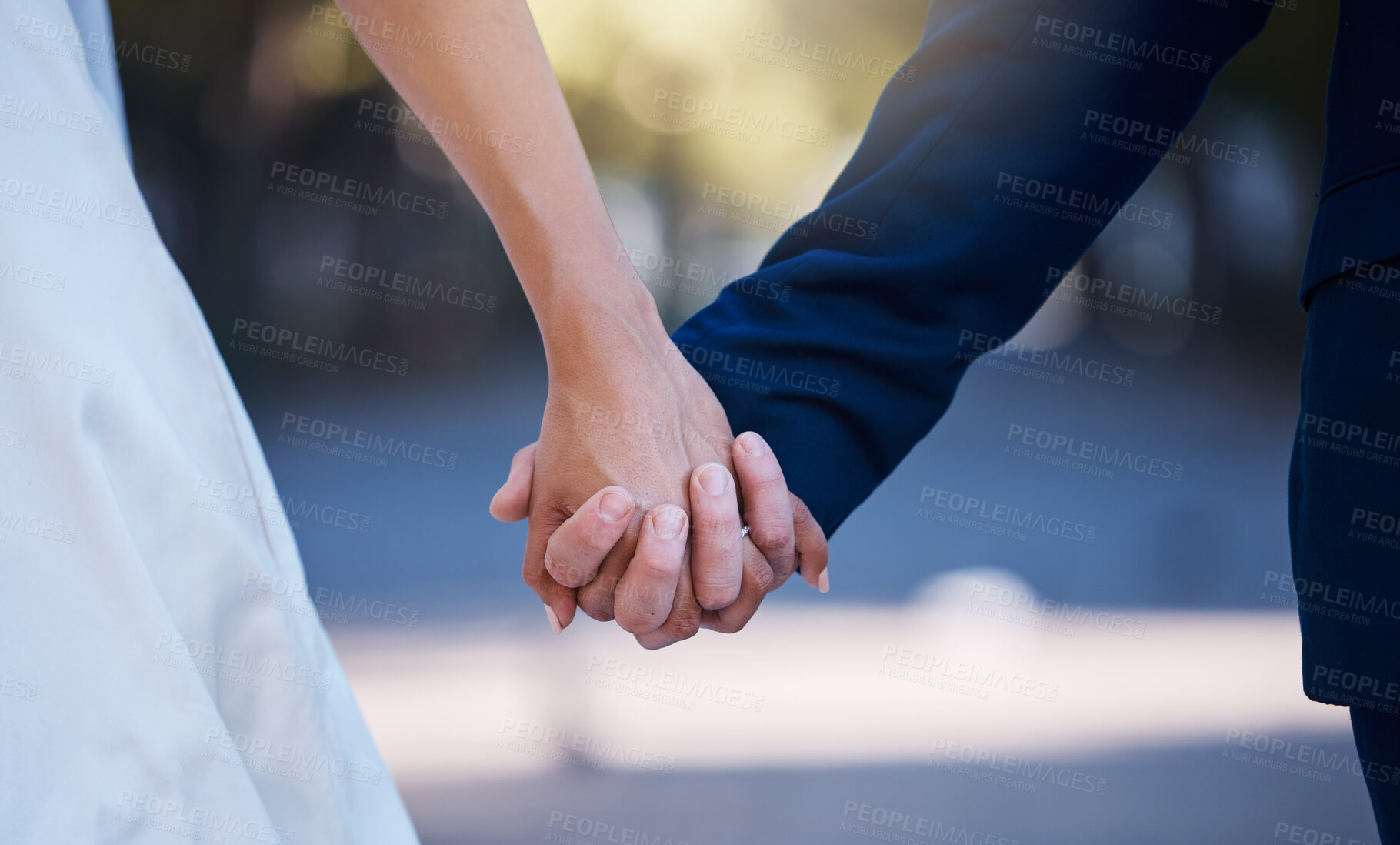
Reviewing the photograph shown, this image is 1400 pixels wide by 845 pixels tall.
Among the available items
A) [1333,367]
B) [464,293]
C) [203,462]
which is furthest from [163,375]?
[464,293]

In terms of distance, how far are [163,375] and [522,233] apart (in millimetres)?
502

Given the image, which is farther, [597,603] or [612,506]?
[597,603]

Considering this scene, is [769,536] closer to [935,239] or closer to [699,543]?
[699,543]

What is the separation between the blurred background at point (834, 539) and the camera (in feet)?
9.37

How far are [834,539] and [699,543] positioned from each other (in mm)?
4452

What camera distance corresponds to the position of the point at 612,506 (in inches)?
50.8

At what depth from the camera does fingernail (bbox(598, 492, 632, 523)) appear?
1.29m

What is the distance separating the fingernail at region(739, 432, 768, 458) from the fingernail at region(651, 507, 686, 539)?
0.16m

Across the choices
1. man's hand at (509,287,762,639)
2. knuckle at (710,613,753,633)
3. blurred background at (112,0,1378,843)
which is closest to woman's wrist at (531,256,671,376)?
man's hand at (509,287,762,639)

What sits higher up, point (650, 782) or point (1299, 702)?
point (1299, 702)

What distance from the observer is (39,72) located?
0.94 meters

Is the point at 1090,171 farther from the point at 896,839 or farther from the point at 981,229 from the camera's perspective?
the point at 896,839

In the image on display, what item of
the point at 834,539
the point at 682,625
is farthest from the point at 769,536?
the point at 834,539

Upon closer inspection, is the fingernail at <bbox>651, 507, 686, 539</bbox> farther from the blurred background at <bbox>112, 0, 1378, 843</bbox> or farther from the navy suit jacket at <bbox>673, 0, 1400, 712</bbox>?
the blurred background at <bbox>112, 0, 1378, 843</bbox>
